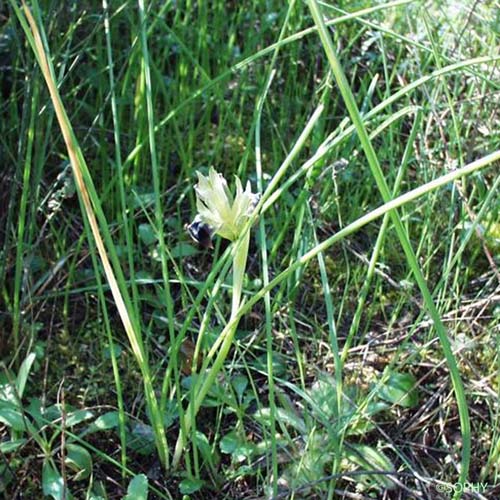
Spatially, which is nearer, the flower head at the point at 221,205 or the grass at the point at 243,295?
the flower head at the point at 221,205

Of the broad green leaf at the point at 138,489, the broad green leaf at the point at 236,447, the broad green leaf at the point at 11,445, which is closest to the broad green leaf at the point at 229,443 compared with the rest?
the broad green leaf at the point at 236,447

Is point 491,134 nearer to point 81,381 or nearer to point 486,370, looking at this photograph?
point 486,370

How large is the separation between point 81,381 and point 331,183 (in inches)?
20.5

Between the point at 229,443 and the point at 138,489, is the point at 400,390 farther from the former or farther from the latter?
the point at 138,489

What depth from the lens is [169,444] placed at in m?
1.17

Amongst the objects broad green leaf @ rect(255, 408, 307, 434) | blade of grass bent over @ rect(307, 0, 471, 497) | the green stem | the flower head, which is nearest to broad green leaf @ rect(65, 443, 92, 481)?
the green stem

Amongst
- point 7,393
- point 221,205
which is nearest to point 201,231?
point 221,205

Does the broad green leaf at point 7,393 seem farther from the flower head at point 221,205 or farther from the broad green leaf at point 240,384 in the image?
the flower head at point 221,205

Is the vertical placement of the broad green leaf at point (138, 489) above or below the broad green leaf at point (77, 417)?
below

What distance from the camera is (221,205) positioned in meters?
0.92

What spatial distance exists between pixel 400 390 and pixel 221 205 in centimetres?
45

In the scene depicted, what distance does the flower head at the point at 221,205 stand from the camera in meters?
0.92

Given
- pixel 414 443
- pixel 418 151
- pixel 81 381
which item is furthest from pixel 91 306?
pixel 418 151

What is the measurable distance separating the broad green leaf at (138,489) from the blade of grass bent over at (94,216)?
60 millimetres
